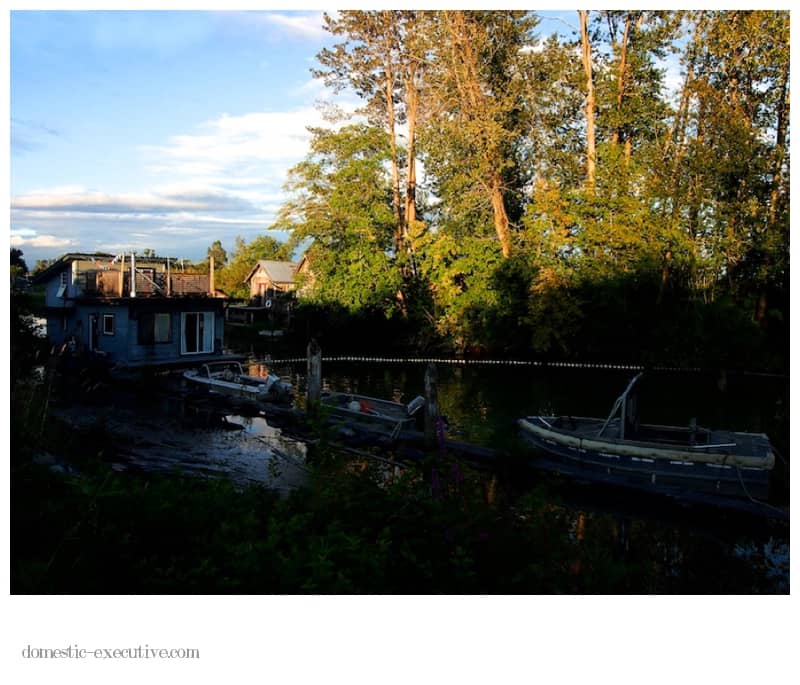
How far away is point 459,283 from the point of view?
41156mm

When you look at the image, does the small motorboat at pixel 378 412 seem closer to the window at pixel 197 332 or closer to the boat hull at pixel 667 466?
the boat hull at pixel 667 466

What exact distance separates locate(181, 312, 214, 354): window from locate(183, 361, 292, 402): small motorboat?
193 cm

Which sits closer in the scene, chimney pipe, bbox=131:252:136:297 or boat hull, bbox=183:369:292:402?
boat hull, bbox=183:369:292:402

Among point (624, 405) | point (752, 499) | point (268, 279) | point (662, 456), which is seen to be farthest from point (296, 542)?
point (268, 279)

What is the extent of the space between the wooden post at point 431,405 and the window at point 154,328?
15.1 meters

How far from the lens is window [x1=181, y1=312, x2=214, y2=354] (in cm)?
2936

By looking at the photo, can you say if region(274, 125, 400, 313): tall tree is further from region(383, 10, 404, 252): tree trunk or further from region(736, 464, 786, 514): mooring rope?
region(736, 464, 786, 514): mooring rope

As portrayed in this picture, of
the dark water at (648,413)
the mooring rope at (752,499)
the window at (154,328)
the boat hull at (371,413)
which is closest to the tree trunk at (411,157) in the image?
the dark water at (648,413)

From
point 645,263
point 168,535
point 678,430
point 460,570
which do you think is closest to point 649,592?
point 460,570

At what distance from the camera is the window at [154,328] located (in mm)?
28203

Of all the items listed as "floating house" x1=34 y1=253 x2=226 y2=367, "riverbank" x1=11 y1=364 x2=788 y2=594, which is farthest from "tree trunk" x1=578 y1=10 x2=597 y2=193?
"riverbank" x1=11 y1=364 x2=788 y2=594

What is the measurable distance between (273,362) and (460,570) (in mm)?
31239

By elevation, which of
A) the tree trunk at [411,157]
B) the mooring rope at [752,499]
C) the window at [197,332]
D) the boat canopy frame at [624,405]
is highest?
the tree trunk at [411,157]
